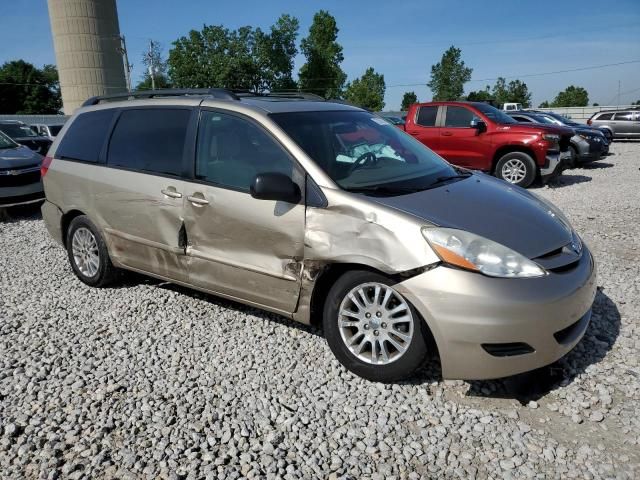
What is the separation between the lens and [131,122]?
439cm

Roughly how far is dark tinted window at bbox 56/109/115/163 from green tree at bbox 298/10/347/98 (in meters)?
63.2

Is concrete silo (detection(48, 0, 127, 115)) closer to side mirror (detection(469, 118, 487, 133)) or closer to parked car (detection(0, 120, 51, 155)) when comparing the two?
parked car (detection(0, 120, 51, 155))

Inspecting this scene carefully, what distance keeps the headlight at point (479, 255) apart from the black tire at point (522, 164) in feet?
26.6

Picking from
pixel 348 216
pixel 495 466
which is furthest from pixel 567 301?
pixel 348 216

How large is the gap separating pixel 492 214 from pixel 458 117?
8.51 m

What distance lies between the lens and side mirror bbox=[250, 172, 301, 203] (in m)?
3.15

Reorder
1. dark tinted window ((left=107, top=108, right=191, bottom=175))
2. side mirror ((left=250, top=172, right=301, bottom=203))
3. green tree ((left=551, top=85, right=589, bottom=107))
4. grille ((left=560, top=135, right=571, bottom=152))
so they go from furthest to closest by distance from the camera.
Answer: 1. green tree ((left=551, top=85, right=589, bottom=107))
2. grille ((left=560, top=135, right=571, bottom=152))
3. dark tinted window ((left=107, top=108, right=191, bottom=175))
4. side mirror ((left=250, top=172, right=301, bottom=203))

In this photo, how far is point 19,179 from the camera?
27.9 feet

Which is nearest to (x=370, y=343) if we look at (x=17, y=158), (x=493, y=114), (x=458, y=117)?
(x=17, y=158)

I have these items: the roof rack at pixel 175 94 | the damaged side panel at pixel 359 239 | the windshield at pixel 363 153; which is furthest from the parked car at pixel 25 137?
the damaged side panel at pixel 359 239

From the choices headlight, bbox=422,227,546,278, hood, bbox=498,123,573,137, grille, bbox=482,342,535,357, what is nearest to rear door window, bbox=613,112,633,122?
hood, bbox=498,123,573,137

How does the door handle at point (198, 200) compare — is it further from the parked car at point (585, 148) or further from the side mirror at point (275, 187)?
the parked car at point (585, 148)

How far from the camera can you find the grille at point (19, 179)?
834 centimetres

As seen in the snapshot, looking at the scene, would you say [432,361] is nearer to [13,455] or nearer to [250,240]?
[250,240]
